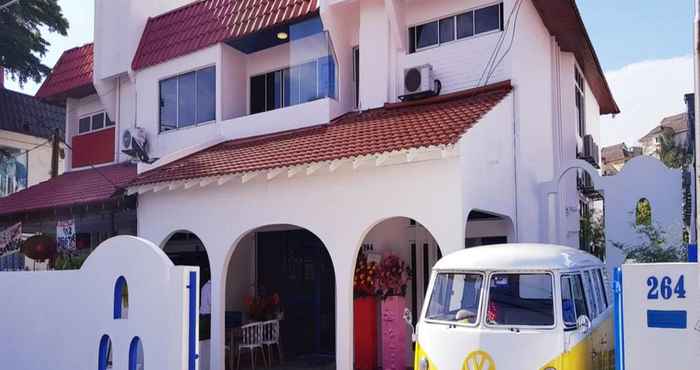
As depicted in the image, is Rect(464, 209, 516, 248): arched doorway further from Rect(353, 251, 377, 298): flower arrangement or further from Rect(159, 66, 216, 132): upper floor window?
Rect(159, 66, 216, 132): upper floor window

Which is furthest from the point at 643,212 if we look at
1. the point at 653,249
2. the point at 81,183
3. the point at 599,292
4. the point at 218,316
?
the point at 81,183

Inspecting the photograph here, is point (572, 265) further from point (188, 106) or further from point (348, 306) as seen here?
point (188, 106)

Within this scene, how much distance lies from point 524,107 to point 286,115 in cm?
485

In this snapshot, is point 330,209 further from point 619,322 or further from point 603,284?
point 619,322

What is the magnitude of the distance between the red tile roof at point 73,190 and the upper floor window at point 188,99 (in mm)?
1570

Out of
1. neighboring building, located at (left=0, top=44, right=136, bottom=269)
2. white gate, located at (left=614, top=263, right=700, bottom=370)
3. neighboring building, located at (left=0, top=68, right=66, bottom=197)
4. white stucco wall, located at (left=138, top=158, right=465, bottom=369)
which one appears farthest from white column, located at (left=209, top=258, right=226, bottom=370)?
neighboring building, located at (left=0, top=68, right=66, bottom=197)

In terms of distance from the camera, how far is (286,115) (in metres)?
13.7

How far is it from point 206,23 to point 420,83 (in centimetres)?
635

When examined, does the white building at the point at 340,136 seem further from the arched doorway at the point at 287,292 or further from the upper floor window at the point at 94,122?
the upper floor window at the point at 94,122

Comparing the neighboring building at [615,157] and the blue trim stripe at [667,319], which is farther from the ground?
the neighboring building at [615,157]

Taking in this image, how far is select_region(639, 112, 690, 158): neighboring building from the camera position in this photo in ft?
115

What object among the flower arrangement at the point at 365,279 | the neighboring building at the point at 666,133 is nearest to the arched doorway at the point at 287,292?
the flower arrangement at the point at 365,279

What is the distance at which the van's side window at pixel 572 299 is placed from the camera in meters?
6.79

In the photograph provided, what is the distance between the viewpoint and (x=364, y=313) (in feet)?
38.4
